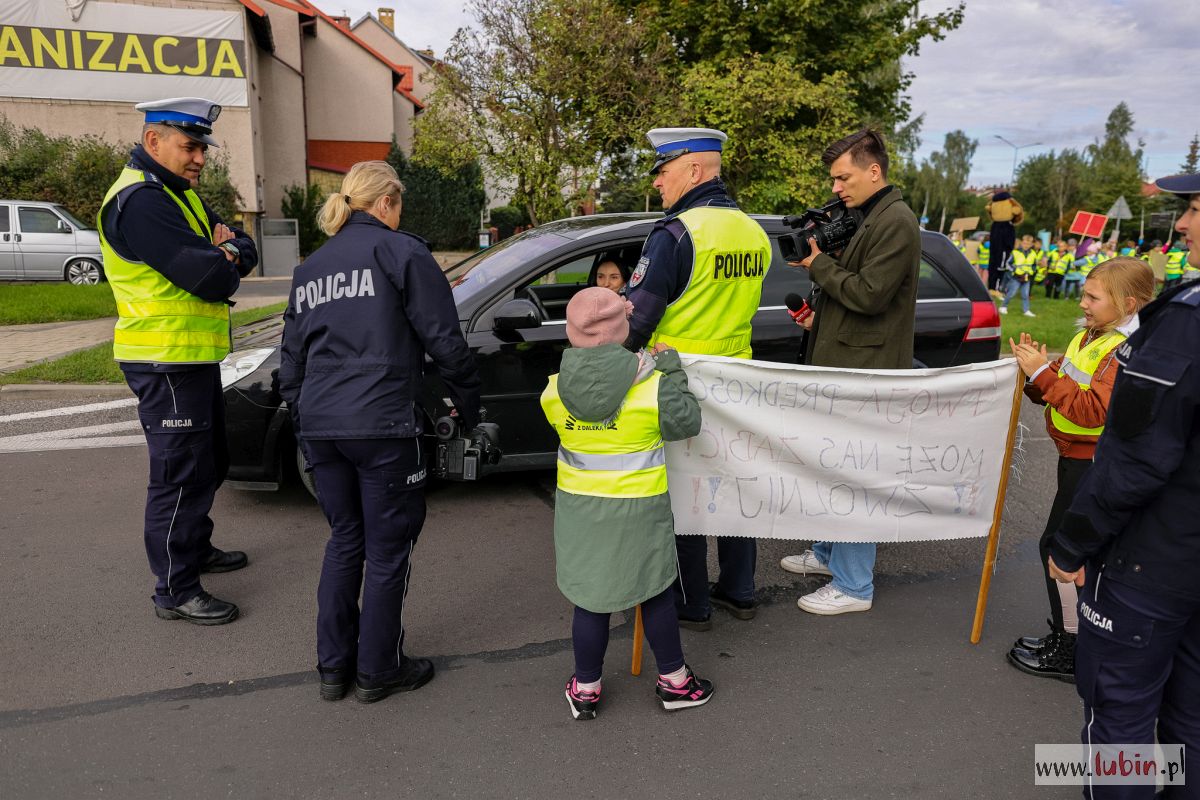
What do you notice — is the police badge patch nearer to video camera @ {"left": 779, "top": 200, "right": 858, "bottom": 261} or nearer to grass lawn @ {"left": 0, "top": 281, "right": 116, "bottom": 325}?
video camera @ {"left": 779, "top": 200, "right": 858, "bottom": 261}

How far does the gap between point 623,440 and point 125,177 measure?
2364mm

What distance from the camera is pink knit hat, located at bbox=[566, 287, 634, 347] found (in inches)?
105

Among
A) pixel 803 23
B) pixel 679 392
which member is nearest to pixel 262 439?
pixel 679 392

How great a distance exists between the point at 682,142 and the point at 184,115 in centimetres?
206

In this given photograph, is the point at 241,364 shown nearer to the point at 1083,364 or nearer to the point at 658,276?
the point at 658,276

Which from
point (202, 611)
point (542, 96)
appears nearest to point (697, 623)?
point (202, 611)

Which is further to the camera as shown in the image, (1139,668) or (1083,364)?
(1083,364)

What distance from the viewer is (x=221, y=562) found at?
4078 mm

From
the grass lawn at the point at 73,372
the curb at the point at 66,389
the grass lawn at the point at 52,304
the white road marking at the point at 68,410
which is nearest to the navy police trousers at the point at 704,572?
the grass lawn at the point at 73,372

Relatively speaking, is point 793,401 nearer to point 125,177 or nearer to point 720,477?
point 720,477

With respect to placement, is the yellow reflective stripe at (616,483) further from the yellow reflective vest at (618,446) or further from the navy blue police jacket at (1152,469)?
the navy blue police jacket at (1152,469)

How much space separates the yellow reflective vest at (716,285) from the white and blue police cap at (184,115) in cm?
201

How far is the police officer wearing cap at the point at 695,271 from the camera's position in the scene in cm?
308

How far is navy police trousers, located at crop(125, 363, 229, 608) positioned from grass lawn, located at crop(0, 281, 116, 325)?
31.6 feet
